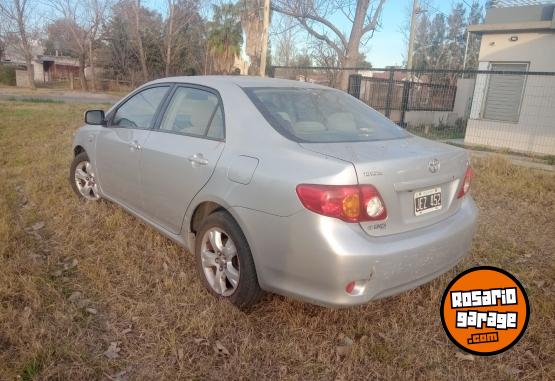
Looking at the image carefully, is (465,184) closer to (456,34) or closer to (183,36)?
(183,36)

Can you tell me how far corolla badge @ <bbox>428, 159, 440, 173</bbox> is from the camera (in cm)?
258

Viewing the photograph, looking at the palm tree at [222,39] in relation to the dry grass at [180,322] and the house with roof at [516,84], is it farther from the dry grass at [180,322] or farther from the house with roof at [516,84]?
the dry grass at [180,322]

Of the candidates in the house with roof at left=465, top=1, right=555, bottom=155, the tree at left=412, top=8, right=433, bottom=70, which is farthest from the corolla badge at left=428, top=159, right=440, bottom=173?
the tree at left=412, top=8, right=433, bottom=70

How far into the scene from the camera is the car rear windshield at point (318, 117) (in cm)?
281

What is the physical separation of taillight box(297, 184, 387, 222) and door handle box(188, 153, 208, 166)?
89cm

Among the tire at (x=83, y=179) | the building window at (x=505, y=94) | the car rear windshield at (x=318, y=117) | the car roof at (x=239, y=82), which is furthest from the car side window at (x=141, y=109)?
the building window at (x=505, y=94)

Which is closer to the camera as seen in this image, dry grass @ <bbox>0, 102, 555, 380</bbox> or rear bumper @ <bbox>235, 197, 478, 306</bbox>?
rear bumper @ <bbox>235, 197, 478, 306</bbox>

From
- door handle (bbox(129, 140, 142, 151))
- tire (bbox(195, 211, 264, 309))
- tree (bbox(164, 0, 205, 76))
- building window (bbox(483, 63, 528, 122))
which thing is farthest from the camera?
tree (bbox(164, 0, 205, 76))

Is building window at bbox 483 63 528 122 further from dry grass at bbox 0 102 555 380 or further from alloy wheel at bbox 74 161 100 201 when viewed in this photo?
alloy wheel at bbox 74 161 100 201

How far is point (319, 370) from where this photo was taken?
243cm

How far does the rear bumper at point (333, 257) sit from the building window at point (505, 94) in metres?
9.53

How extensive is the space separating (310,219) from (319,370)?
0.87 metres

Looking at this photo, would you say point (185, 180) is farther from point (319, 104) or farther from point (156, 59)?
point (156, 59)

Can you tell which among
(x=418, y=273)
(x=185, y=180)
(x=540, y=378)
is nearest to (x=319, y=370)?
(x=418, y=273)
